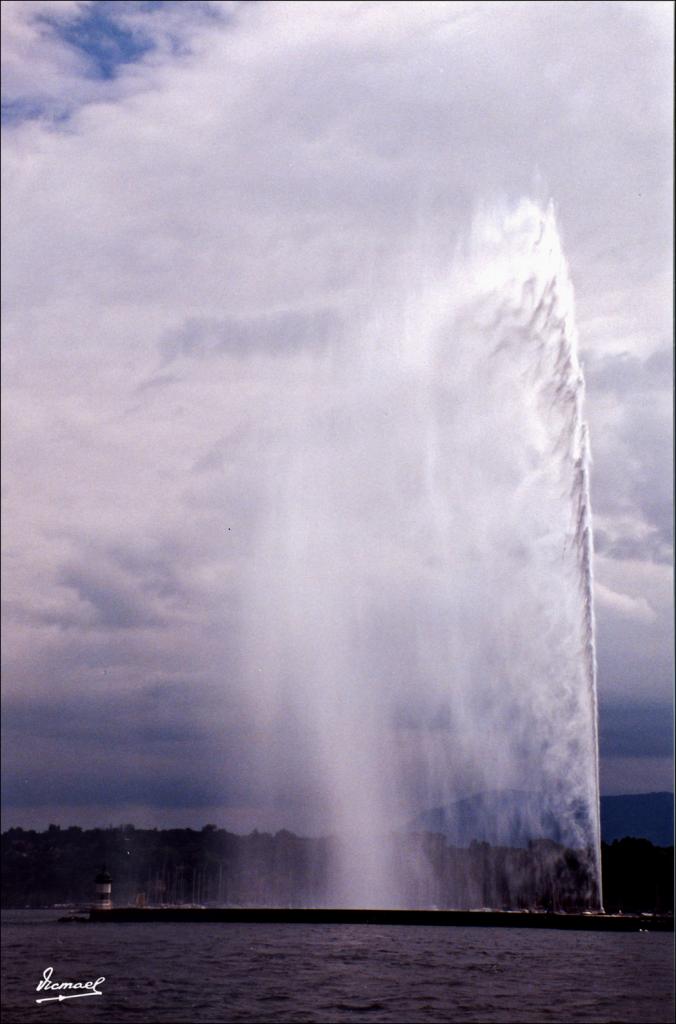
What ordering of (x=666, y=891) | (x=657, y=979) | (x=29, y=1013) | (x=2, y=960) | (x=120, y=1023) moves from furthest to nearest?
1. (x=666, y=891)
2. (x=2, y=960)
3. (x=657, y=979)
4. (x=29, y=1013)
5. (x=120, y=1023)

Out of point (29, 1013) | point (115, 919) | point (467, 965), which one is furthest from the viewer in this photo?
point (115, 919)

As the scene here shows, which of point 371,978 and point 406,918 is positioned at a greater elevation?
point 371,978

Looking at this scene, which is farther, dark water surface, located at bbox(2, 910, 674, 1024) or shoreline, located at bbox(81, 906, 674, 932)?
shoreline, located at bbox(81, 906, 674, 932)

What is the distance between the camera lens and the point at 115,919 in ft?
380

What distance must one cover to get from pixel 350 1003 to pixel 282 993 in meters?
3.92

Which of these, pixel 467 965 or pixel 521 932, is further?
pixel 521 932

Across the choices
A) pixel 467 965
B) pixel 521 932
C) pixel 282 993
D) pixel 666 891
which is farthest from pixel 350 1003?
pixel 666 891

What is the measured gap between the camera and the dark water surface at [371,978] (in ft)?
126

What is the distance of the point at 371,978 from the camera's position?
46281 millimetres

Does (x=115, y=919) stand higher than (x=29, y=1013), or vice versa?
(x=29, y=1013)

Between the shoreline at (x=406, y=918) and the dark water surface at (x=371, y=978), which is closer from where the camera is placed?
the dark water surface at (x=371, y=978)

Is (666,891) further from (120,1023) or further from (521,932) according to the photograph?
(120,1023)

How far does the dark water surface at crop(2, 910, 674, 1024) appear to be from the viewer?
126 feet

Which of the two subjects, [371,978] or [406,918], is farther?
[406,918]
